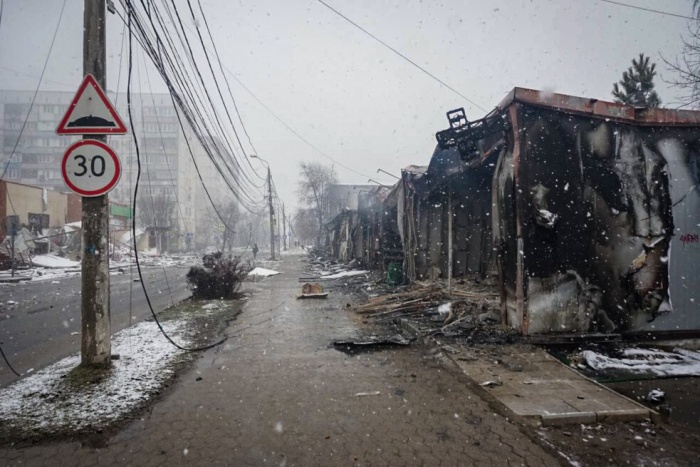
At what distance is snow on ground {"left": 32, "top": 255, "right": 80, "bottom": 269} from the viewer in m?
23.3

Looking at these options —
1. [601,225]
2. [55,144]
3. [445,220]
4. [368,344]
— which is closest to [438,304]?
[368,344]

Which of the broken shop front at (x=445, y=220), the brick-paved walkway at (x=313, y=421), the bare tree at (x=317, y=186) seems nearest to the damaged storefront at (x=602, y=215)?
the brick-paved walkway at (x=313, y=421)

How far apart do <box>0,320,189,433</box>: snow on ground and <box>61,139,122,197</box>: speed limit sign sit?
89.7 inches

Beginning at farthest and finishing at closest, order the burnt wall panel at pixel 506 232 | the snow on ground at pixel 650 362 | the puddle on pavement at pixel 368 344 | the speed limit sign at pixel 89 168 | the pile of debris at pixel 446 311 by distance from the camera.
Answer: the pile of debris at pixel 446 311
the burnt wall panel at pixel 506 232
the puddle on pavement at pixel 368 344
the snow on ground at pixel 650 362
the speed limit sign at pixel 89 168

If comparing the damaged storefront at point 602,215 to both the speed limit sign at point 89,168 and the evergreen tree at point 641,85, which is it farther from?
the evergreen tree at point 641,85

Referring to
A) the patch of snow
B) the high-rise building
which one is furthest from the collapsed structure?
the high-rise building

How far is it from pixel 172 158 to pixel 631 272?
281 ft

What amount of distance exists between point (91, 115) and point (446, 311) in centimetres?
701

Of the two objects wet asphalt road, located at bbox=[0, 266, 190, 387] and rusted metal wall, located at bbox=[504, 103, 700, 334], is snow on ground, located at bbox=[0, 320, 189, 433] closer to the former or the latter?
wet asphalt road, located at bbox=[0, 266, 190, 387]

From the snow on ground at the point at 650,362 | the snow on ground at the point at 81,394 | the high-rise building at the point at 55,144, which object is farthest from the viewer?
the high-rise building at the point at 55,144

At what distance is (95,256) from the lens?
4.73m

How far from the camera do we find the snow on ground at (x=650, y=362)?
5073 millimetres

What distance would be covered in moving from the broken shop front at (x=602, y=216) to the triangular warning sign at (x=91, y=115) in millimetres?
5895

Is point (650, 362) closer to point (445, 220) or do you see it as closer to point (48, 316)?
point (445, 220)
